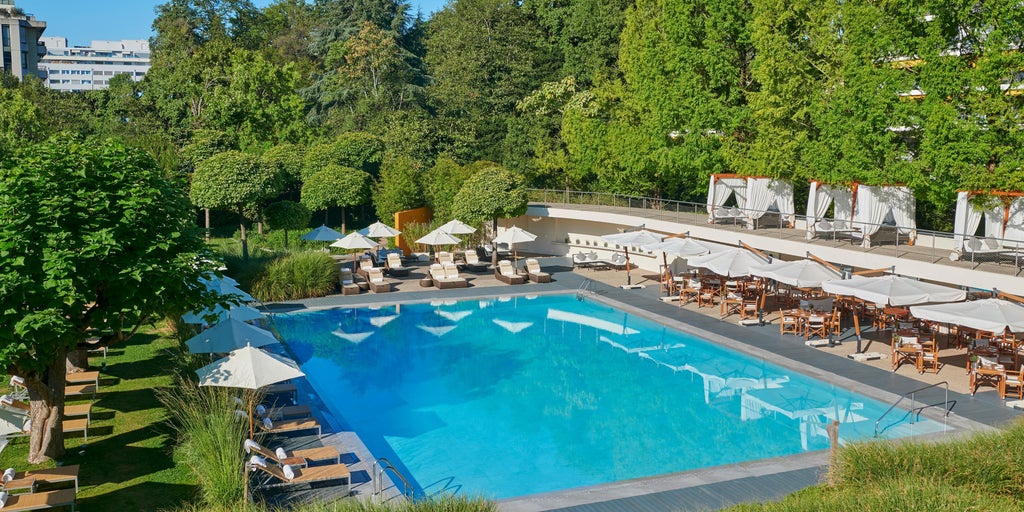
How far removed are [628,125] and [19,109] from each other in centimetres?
2614

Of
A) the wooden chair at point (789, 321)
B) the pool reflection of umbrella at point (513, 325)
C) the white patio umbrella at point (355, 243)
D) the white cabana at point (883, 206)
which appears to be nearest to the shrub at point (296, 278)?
the white patio umbrella at point (355, 243)

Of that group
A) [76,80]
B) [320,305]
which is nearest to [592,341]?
[320,305]

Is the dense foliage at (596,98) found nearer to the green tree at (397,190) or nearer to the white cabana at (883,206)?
the green tree at (397,190)

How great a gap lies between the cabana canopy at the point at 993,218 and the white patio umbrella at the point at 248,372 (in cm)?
1461

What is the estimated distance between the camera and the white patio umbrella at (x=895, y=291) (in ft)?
59.3

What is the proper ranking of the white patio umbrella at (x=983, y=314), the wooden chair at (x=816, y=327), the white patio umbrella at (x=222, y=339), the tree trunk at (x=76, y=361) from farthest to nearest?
the wooden chair at (x=816, y=327) < the tree trunk at (x=76, y=361) < the white patio umbrella at (x=222, y=339) < the white patio umbrella at (x=983, y=314)

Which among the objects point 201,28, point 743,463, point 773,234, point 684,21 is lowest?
point 743,463

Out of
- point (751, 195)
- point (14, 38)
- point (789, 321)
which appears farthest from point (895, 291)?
point (14, 38)

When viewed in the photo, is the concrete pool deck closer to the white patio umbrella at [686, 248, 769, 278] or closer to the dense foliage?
the white patio umbrella at [686, 248, 769, 278]

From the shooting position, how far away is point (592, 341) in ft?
75.4

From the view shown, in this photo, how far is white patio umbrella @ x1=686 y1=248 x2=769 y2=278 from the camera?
22547mm

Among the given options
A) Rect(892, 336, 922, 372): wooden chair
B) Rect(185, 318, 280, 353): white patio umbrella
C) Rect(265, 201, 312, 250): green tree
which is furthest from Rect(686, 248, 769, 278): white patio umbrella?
Rect(265, 201, 312, 250): green tree

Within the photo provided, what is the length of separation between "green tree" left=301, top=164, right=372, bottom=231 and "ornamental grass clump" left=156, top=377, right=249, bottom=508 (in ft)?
65.4

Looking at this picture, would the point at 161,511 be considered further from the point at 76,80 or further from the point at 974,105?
the point at 76,80
